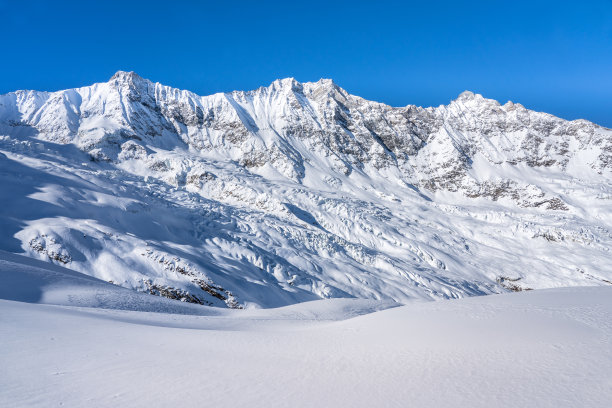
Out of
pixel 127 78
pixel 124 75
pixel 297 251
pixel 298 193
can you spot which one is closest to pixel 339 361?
pixel 297 251

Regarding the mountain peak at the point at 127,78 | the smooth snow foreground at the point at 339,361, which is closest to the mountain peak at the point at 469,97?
the mountain peak at the point at 127,78

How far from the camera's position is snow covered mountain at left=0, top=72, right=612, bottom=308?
44.2 metres

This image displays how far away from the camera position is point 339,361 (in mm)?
8203

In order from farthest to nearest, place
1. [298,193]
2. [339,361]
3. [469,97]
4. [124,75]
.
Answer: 1. [469,97]
2. [124,75]
3. [298,193]
4. [339,361]

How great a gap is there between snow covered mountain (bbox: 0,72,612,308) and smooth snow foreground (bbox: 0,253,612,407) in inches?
1108

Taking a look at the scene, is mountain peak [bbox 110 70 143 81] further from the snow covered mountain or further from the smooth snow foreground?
the smooth snow foreground

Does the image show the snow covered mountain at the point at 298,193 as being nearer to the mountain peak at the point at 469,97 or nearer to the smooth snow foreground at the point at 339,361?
the mountain peak at the point at 469,97

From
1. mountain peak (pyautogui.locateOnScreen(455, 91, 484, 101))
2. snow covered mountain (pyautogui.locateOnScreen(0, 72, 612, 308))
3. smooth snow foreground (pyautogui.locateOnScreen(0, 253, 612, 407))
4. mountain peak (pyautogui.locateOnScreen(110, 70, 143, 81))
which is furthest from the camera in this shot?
mountain peak (pyautogui.locateOnScreen(455, 91, 484, 101))

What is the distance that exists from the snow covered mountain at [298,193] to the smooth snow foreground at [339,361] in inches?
1108

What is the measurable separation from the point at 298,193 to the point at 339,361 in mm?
94626

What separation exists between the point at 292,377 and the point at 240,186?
314ft

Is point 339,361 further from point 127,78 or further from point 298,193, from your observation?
point 127,78

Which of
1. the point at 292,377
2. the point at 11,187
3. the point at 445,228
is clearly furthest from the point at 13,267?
the point at 445,228

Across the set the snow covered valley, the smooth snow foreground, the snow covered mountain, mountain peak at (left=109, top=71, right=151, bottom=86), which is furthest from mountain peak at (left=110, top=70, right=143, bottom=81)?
the smooth snow foreground
